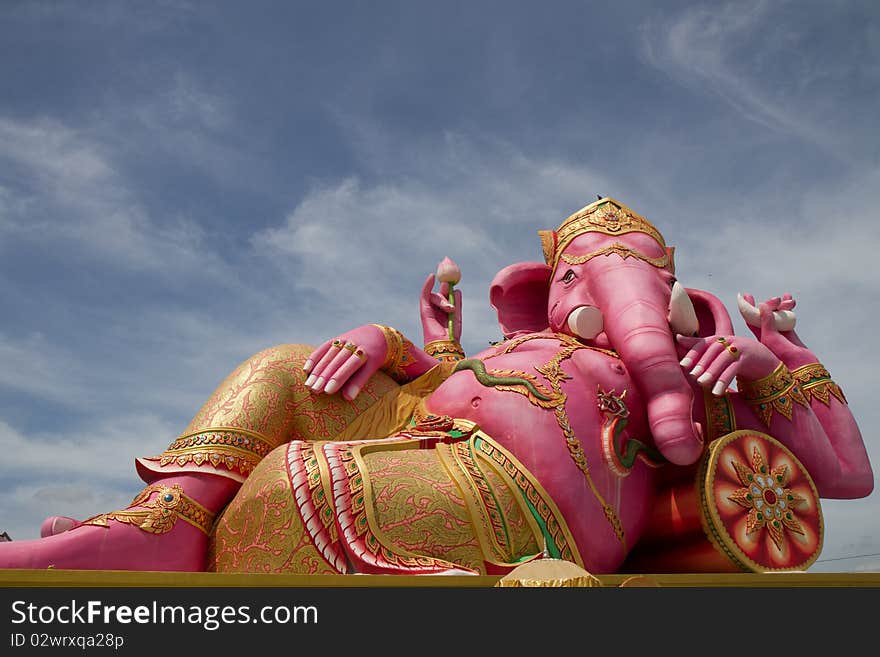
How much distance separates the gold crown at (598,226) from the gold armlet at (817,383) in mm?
1182

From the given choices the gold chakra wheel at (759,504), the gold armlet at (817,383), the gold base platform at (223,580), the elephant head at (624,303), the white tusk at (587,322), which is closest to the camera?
the gold base platform at (223,580)

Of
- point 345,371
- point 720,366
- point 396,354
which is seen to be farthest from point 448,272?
point 720,366

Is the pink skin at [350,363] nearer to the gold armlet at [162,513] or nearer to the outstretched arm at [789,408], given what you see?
the gold armlet at [162,513]

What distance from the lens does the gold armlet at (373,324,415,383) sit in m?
5.45

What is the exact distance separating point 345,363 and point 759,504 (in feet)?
8.56

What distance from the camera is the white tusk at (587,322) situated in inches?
215

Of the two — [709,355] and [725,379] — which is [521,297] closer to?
[709,355]

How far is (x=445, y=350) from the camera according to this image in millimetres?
6289

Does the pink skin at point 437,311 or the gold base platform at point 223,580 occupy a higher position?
the pink skin at point 437,311

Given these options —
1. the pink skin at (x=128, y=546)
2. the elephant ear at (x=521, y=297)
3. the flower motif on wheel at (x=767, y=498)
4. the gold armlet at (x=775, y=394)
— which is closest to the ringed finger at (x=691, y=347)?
the gold armlet at (x=775, y=394)

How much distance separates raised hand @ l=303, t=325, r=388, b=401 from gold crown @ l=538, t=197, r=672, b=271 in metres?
1.63
